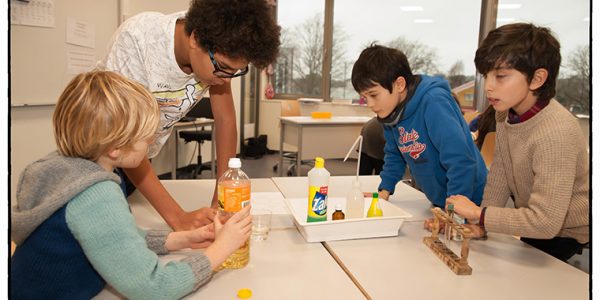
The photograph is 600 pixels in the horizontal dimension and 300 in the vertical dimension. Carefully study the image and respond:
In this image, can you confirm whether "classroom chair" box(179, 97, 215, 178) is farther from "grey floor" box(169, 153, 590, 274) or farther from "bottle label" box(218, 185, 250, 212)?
"bottle label" box(218, 185, 250, 212)

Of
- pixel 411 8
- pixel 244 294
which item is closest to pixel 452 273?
pixel 244 294

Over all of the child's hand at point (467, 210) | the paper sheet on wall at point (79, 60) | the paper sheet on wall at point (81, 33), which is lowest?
the child's hand at point (467, 210)

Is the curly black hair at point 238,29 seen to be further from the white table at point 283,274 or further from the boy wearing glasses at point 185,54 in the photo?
the white table at point 283,274

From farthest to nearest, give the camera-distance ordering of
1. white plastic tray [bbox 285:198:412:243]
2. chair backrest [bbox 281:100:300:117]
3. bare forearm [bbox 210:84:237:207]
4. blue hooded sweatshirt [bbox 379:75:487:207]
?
chair backrest [bbox 281:100:300:117] < bare forearm [bbox 210:84:237:207] < blue hooded sweatshirt [bbox 379:75:487:207] < white plastic tray [bbox 285:198:412:243]

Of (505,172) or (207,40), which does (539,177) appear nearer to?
(505,172)

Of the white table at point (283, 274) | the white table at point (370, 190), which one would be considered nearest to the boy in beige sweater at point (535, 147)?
the white table at point (370, 190)

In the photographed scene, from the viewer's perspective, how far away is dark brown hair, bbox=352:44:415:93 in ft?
5.18

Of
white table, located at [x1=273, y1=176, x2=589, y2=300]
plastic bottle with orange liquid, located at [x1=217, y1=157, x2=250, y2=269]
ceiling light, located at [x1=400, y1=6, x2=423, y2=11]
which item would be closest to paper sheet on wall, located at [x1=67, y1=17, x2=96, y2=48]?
plastic bottle with orange liquid, located at [x1=217, y1=157, x2=250, y2=269]

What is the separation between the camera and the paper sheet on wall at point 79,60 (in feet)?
10.3

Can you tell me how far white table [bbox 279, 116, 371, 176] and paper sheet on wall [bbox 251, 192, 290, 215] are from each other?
2.83 m

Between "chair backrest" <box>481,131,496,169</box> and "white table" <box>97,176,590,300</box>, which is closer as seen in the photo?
"white table" <box>97,176,590,300</box>

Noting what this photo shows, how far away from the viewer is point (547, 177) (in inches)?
41.9

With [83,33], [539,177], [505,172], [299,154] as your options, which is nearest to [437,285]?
[539,177]

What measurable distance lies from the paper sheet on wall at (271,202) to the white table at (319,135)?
2832mm
